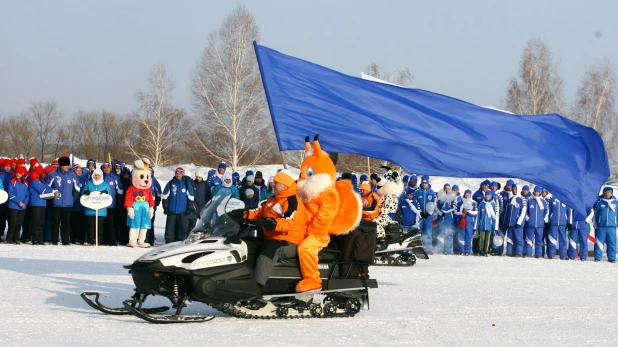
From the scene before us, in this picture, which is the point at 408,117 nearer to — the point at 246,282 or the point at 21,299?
the point at 246,282

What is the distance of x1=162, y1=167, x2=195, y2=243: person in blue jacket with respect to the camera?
1898cm

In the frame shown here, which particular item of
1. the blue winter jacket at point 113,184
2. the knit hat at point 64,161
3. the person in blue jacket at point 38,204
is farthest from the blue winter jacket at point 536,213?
the person in blue jacket at point 38,204

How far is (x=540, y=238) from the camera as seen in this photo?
21.0 metres

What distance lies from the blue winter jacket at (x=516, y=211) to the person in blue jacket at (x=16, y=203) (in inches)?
469

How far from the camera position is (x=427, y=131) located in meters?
9.87

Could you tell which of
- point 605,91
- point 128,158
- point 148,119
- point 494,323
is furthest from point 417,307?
point 128,158

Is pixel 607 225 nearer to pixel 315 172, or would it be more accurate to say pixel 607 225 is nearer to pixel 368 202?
pixel 368 202

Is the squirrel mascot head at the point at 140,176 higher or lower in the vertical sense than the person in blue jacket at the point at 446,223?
higher

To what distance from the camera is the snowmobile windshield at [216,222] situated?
8.98 metres

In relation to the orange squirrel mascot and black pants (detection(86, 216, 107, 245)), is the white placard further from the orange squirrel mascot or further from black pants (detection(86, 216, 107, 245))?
the orange squirrel mascot

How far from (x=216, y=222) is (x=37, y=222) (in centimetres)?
1017

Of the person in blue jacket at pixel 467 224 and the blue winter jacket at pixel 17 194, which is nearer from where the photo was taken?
the blue winter jacket at pixel 17 194

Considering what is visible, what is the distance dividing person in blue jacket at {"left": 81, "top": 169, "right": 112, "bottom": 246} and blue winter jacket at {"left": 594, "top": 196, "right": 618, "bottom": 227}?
39.6ft

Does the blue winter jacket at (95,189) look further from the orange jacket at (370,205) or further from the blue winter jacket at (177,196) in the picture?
the orange jacket at (370,205)
